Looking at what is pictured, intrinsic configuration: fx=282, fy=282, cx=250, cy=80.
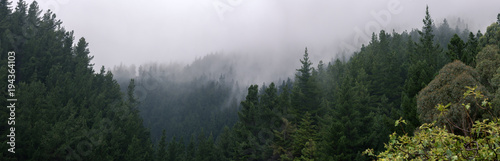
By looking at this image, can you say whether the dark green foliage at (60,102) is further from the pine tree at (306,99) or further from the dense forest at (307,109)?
the pine tree at (306,99)

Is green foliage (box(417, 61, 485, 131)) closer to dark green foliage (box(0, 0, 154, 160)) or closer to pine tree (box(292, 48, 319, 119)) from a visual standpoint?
pine tree (box(292, 48, 319, 119))

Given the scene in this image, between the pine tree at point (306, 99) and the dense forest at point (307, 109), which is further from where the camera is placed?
the pine tree at point (306, 99)

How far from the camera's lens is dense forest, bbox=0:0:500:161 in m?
7.02

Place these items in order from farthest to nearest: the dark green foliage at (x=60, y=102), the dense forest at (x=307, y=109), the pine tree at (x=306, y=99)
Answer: the pine tree at (x=306, y=99) → the dark green foliage at (x=60, y=102) → the dense forest at (x=307, y=109)

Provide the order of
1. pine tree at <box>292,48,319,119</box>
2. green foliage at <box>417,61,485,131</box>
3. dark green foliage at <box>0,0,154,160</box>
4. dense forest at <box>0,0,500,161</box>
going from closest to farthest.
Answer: dense forest at <box>0,0,500,161</box> < green foliage at <box>417,61,485,131</box> < dark green foliage at <box>0,0,154,160</box> < pine tree at <box>292,48,319,119</box>

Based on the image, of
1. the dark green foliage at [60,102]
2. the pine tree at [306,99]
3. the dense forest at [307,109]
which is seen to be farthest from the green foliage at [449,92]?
the dark green foliage at [60,102]

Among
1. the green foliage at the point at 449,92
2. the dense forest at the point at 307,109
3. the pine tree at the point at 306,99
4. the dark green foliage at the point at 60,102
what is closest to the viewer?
the dense forest at the point at 307,109

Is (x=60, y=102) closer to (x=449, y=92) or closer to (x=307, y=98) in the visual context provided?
(x=307, y=98)

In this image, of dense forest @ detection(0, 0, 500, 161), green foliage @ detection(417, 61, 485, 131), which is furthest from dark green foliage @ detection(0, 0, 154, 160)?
green foliage @ detection(417, 61, 485, 131)

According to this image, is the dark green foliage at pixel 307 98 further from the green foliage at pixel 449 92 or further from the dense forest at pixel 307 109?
the green foliage at pixel 449 92

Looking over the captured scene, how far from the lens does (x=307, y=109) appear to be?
4312 cm

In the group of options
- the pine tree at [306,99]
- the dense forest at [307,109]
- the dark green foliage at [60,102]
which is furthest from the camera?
the pine tree at [306,99]

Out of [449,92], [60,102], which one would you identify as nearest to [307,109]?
[449,92]

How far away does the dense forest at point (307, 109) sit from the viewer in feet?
23.0
